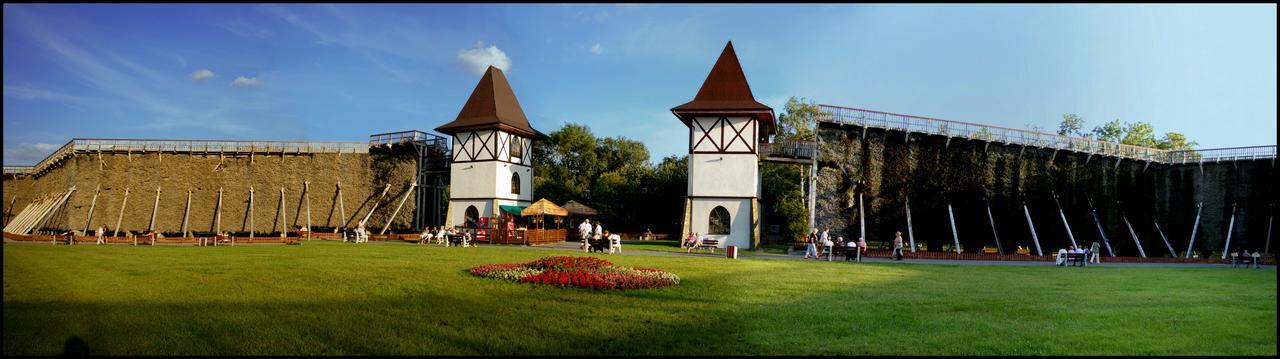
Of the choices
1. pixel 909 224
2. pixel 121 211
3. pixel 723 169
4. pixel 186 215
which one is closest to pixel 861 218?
pixel 909 224

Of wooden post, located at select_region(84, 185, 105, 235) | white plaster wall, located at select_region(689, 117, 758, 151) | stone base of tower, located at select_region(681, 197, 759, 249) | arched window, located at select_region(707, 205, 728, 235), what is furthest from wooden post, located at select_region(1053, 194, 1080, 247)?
wooden post, located at select_region(84, 185, 105, 235)

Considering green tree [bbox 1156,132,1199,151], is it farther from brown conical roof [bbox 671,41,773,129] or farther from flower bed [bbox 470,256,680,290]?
flower bed [bbox 470,256,680,290]

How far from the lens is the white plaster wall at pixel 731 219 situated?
33.5 m

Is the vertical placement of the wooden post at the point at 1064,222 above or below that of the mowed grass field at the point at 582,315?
above

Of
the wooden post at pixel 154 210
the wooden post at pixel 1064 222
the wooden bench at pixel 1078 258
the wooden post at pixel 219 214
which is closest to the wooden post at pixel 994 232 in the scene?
the wooden post at pixel 1064 222

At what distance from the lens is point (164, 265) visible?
1614 cm

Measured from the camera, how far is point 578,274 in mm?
13742

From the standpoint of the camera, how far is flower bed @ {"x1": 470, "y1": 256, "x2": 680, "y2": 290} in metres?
13.4

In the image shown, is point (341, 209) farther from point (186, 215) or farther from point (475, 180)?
point (475, 180)

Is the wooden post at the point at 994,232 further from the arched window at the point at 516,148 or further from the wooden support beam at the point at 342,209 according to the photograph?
the wooden support beam at the point at 342,209

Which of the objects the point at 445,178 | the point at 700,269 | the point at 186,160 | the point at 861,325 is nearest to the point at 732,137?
the point at 700,269

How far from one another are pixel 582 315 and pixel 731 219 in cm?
2400

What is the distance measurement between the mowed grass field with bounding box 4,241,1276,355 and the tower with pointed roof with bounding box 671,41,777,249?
17.7 metres

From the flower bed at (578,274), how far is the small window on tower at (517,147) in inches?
1022
